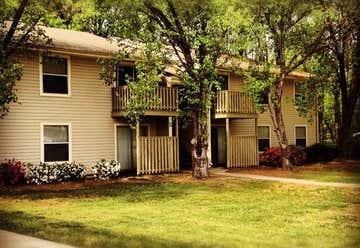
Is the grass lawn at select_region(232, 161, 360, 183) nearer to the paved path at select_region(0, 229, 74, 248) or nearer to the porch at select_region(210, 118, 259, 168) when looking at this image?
the porch at select_region(210, 118, 259, 168)

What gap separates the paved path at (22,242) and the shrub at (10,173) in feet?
30.9

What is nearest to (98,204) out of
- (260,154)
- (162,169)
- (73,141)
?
(73,141)

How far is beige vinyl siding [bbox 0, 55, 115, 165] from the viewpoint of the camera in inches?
752

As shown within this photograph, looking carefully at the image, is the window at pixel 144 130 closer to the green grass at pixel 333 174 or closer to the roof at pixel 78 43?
the roof at pixel 78 43

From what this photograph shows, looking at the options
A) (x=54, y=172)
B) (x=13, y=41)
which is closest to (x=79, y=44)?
(x=13, y=41)

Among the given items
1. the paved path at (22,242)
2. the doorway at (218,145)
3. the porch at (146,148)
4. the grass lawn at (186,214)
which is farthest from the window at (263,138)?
A: the paved path at (22,242)

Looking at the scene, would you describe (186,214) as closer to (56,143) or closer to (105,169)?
(105,169)

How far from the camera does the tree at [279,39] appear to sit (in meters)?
21.2

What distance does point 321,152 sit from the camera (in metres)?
28.7

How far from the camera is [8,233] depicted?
9.35 m

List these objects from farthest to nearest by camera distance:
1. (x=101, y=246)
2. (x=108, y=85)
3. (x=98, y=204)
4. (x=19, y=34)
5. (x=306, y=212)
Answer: (x=108, y=85) → (x=19, y=34) → (x=98, y=204) → (x=306, y=212) → (x=101, y=246)

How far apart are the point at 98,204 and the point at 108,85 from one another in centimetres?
786

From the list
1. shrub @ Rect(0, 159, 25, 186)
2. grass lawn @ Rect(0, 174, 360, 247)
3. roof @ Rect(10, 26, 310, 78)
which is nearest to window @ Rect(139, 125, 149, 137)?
roof @ Rect(10, 26, 310, 78)

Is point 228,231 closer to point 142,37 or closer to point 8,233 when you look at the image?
point 8,233
